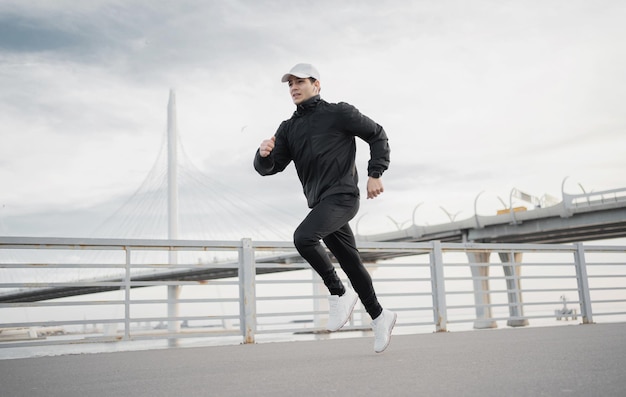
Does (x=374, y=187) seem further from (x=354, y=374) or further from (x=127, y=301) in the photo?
(x=127, y=301)

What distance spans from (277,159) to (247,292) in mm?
2446

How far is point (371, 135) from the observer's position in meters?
3.39

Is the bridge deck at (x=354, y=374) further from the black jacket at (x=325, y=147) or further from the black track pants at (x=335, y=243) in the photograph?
the black jacket at (x=325, y=147)

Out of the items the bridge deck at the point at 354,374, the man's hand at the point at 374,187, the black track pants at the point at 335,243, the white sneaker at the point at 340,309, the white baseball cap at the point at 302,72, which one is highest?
the white baseball cap at the point at 302,72

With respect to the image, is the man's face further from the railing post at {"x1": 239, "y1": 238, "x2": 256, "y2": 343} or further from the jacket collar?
the railing post at {"x1": 239, "y1": 238, "x2": 256, "y2": 343}

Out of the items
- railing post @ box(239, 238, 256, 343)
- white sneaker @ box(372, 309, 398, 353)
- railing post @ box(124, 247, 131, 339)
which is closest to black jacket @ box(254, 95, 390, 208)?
white sneaker @ box(372, 309, 398, 353)

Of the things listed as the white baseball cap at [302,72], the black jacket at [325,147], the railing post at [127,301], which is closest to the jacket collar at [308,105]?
the black jacket at [325,147]

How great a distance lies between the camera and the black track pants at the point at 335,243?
3131 mm

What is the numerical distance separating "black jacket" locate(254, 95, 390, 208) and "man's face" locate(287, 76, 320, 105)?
3 cm

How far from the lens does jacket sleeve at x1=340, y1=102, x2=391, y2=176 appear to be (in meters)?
3.33

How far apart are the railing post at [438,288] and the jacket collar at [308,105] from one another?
154 inches

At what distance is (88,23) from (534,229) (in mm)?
25644

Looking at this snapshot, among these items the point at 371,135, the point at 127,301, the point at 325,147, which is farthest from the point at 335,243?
the point at 127,301

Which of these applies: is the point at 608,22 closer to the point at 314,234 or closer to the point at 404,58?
the point at 404,58
